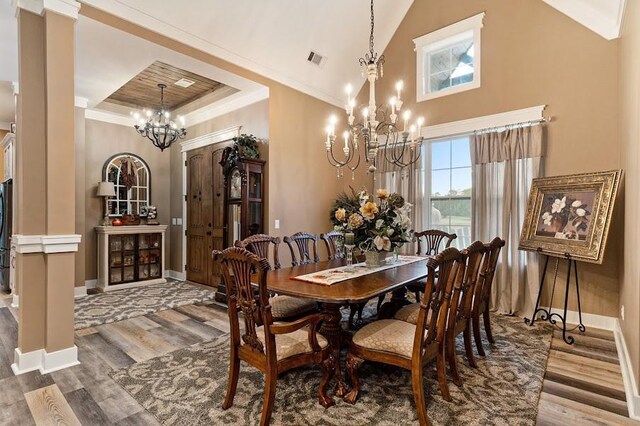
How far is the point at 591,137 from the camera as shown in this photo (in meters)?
3.69

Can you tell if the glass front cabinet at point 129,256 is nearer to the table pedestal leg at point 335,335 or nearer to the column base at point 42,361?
the column base at point 42,361

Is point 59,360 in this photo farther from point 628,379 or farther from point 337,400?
point 628,379

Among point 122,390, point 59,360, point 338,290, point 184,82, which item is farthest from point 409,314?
point 184,82

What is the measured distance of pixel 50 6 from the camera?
8.90 feet

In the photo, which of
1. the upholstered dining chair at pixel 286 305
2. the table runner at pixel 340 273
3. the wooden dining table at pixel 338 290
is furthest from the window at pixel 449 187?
the upholstered dining chair at pixel 286 305

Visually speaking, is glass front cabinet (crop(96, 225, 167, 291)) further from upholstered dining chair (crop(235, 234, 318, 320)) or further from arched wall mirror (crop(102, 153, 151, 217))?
upholstered dining chair (crop(235, 234, 318, 320))

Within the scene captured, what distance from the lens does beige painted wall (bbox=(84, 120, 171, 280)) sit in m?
5.72

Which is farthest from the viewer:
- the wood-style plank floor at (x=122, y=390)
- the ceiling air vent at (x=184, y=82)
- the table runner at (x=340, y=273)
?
the ceiling air vent at (x=184, y=82)

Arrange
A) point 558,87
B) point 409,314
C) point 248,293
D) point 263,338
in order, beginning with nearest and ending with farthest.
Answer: point 248,293
point 263,338
point 409,314
point 558,87

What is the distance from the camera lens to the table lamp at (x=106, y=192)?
5688mm

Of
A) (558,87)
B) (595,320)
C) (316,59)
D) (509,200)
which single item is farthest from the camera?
(316,59)

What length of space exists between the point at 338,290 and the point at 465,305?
106cm

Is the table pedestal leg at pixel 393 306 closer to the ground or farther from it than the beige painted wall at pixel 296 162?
closer to the ground

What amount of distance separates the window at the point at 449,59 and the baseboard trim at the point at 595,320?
9.91 ft
